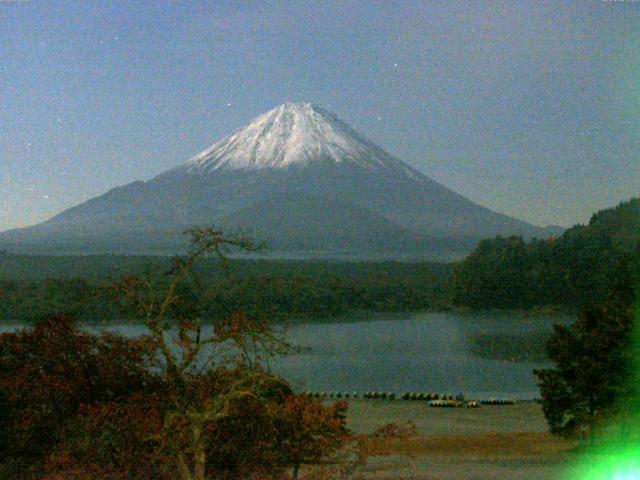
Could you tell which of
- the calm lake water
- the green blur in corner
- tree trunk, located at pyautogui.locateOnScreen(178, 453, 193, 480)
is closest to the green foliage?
the green blur in corner

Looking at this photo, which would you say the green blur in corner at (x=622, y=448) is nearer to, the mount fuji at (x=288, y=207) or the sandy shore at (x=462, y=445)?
the sandy shore at (x=462, y=445)

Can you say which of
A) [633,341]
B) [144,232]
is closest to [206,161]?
[144,232]

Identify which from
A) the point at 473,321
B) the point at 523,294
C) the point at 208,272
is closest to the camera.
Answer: the point at 473,321

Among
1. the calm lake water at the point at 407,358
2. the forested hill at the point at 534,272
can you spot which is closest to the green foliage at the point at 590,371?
the calm lake water at the point at 407,358

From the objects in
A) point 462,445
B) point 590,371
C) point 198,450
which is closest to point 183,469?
point 198,450

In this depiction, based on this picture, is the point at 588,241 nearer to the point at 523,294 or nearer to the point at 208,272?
the point at 523,294

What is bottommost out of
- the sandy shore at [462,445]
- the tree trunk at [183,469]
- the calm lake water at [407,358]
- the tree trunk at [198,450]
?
the calm lake water at [407,358]

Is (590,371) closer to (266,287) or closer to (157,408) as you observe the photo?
(157,408)
